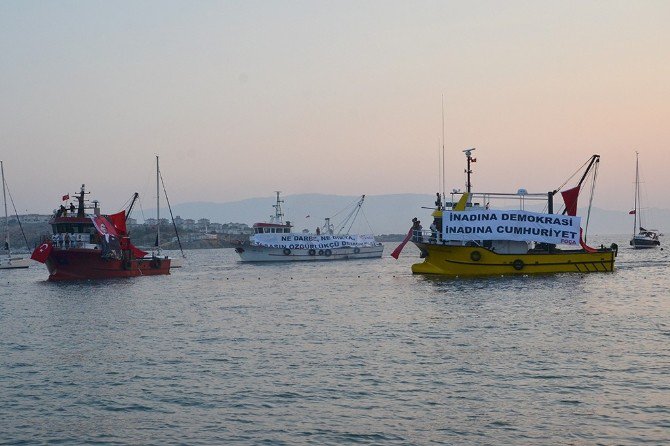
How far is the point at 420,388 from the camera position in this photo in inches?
897

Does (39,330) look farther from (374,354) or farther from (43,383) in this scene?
(374,354)

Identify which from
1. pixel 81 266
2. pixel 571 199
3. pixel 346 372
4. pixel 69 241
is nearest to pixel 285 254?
pixel 81 266

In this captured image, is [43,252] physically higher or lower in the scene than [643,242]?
higher

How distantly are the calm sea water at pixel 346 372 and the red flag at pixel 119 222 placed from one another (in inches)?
1192

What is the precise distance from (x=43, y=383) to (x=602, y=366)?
62.4 ft

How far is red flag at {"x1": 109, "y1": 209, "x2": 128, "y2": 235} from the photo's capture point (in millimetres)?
79312

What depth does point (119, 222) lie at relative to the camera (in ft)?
263

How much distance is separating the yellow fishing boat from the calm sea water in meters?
12.5

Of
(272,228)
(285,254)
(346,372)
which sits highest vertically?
(272,228)

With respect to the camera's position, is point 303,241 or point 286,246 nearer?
point 286,246

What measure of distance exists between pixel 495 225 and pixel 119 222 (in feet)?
135

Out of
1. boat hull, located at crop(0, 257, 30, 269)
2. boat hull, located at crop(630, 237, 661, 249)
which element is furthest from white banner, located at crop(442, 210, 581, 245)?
boat hull, located at crop(630, 237, 661, 249)

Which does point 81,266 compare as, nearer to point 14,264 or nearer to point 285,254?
point 14,264

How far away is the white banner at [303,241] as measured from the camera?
118488mm
